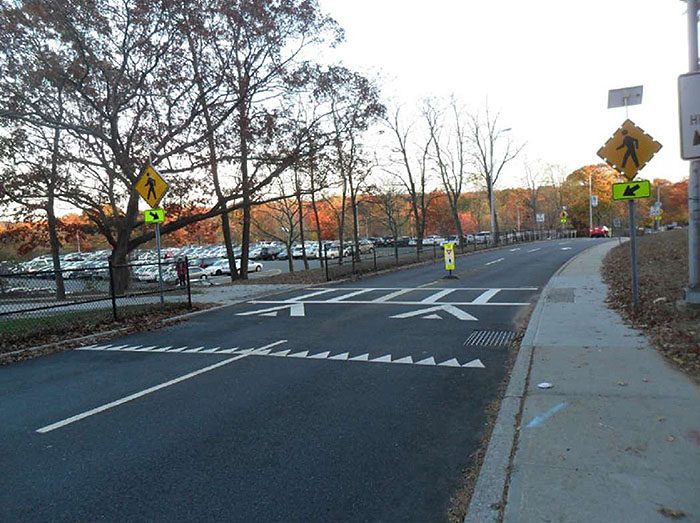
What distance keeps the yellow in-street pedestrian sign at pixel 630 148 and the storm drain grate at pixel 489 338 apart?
369 cm

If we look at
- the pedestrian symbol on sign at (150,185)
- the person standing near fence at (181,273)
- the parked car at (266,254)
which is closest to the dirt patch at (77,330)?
the person standing near fence at (181,273)

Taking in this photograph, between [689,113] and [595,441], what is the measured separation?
20.1ft

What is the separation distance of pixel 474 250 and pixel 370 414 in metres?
38.3

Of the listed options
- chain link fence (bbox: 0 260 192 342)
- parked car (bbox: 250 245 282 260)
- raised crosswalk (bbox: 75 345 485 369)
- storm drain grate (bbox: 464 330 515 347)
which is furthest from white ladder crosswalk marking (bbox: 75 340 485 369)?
parked car (bbox: 250 245 282 260)

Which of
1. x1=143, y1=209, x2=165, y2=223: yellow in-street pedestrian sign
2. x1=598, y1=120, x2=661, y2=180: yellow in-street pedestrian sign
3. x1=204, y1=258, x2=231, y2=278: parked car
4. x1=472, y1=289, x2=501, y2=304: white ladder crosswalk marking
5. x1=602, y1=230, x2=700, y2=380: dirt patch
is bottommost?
x1=204, y1=258, x2=231, y2=278: parked car

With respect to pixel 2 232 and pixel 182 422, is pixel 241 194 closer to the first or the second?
pixel 2 232

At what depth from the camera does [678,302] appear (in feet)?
28.3

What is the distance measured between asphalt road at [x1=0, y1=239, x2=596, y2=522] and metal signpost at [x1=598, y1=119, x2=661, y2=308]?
3088 millimetres

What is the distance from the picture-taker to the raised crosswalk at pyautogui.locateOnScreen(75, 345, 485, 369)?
6.98 m

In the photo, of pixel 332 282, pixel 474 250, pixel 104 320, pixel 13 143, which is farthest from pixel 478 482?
pixel 474 250

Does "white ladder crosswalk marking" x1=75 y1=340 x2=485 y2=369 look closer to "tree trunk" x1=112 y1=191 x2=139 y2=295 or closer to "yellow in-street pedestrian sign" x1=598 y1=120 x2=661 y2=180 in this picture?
"yellow in-street pedestrian sign" x1=598 y1=120 x2=661 y2=180

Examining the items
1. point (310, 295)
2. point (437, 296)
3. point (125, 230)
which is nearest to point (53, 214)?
point (125, 230)

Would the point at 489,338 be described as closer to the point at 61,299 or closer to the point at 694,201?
the point at 694,201

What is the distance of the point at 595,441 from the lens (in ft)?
13.1
